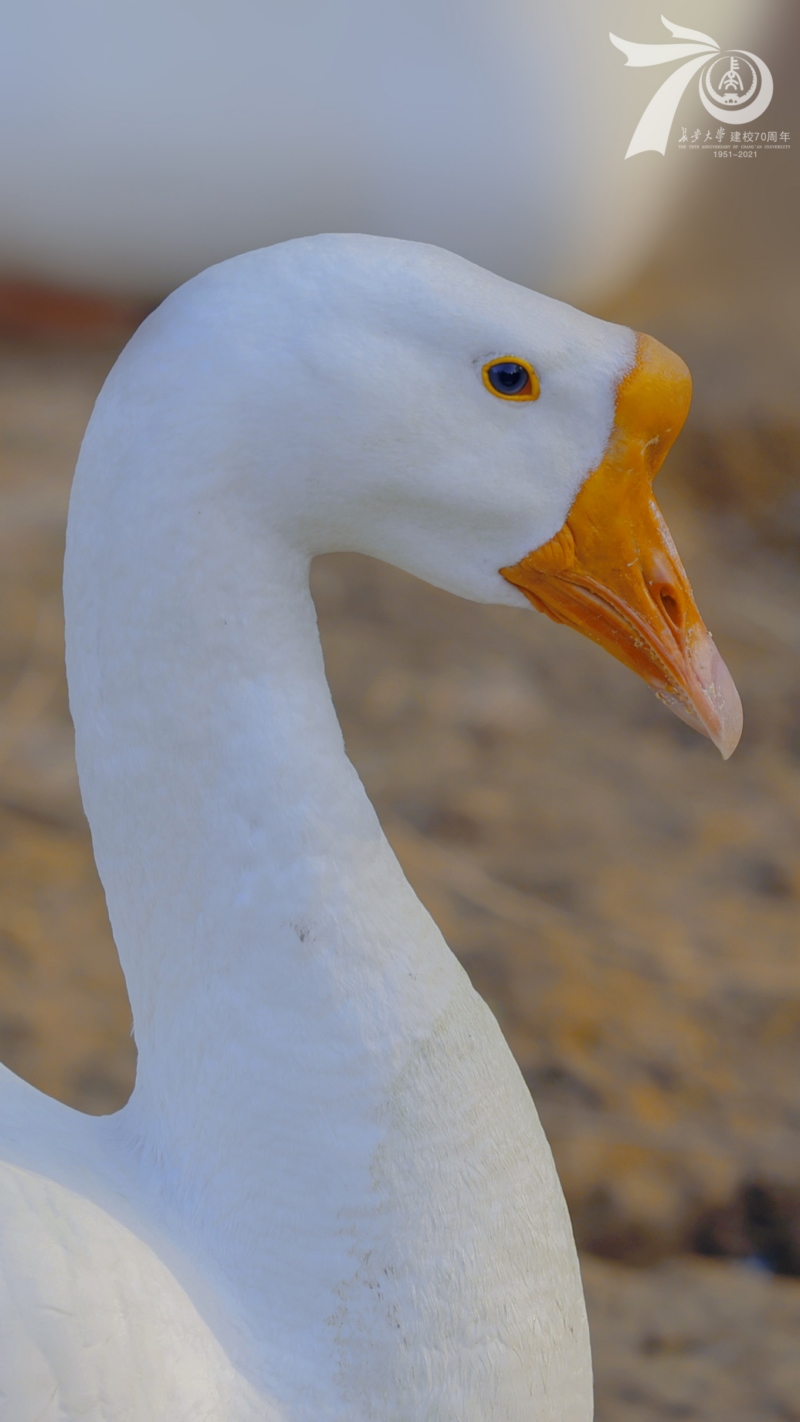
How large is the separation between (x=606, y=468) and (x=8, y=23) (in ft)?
10.9

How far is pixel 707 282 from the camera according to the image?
3.86 metres

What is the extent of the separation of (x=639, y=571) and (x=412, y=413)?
173mm

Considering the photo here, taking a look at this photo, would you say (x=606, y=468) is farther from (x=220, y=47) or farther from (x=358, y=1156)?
(x=220, y=47)

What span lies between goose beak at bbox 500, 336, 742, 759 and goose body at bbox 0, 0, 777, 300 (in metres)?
3.05

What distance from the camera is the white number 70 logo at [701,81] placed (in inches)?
140

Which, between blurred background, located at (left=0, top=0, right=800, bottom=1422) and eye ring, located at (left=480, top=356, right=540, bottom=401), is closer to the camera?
eye ring, located at (left=480, top=356, right=540, bottom=401)

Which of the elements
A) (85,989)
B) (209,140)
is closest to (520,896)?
(85,989)

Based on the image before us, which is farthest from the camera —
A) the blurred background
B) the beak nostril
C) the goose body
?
the goose body

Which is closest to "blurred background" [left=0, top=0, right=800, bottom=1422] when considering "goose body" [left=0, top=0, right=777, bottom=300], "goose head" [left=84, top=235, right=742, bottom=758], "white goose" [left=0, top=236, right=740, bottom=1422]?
"goose body" [left=0, top=0, right=777, bottom=300]

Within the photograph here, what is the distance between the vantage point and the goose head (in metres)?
0.69

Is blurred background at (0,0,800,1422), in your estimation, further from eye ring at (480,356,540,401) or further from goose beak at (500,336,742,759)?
eye ring at (480,356,540,401)

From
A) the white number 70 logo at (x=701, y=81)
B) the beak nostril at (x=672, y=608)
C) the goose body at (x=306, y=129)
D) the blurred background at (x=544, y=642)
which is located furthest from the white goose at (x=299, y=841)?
the white number 70 logo at (x=701, y=81)

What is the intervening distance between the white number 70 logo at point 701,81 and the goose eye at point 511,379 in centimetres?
324

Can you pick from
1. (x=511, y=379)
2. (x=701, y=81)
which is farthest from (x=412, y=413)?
(x=701, y=81)
